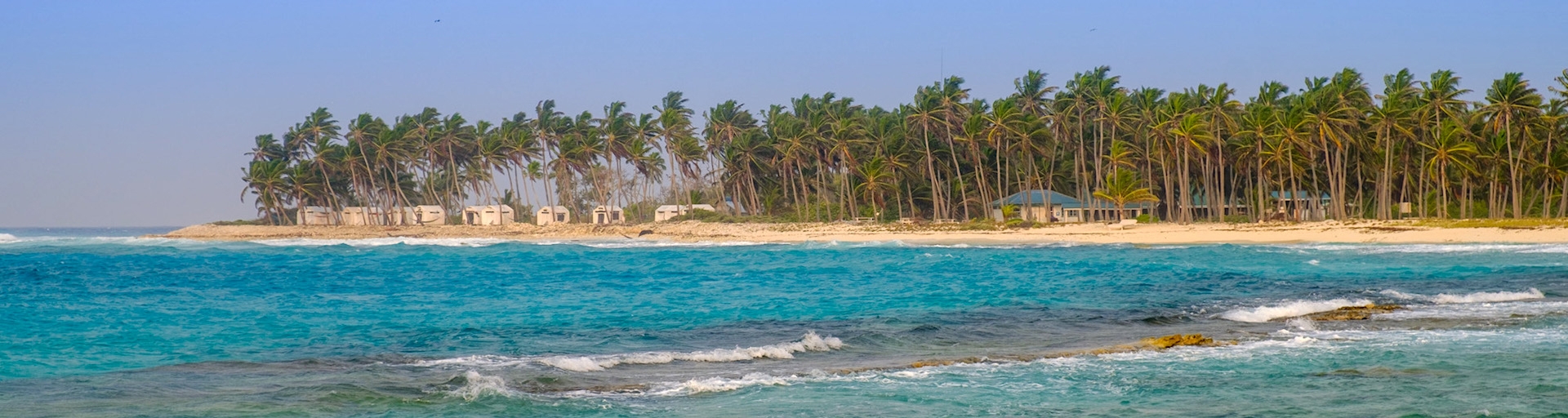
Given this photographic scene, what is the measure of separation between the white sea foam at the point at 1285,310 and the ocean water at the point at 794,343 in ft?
0.26

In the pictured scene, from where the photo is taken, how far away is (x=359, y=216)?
10162 cm

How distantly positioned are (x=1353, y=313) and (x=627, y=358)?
10.2m

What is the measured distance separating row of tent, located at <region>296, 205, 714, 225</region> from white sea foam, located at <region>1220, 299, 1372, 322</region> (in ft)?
229

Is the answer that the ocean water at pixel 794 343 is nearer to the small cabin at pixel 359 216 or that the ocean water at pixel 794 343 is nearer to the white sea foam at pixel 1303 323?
the white sea foam at pixel 1303 323

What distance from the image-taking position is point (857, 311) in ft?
62.8

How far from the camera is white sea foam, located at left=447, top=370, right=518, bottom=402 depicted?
10141 millimetres

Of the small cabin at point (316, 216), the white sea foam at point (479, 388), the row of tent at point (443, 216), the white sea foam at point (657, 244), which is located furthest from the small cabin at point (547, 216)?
the white sea foam at point (479, 388)

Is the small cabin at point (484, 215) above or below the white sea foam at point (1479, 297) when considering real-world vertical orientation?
above

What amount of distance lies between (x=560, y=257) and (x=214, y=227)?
64.2 meters

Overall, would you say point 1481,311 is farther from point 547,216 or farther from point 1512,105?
point 547,216

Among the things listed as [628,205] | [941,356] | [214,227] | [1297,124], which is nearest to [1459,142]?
[1297,124]

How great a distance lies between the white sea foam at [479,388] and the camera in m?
10.1

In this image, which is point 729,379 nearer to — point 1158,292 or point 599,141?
point 1158,292

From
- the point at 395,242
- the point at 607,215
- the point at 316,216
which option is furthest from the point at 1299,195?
the point at 316,216
